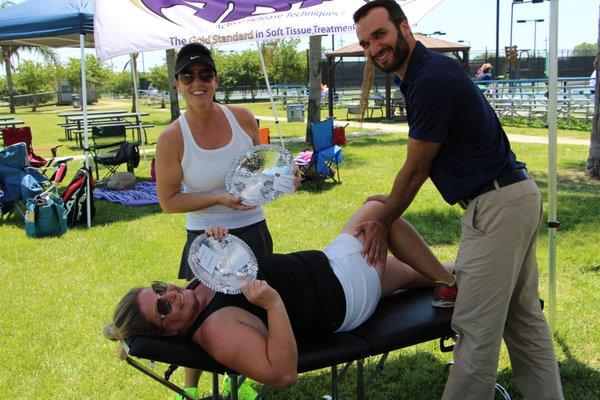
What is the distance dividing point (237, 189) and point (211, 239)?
0.94ft

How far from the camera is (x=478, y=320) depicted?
2.38 m

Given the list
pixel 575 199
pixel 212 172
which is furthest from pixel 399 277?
pixel 575 199

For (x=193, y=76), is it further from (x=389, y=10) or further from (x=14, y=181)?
(x=14, y=181)

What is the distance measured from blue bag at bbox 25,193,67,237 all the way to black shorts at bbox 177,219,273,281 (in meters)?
4.18

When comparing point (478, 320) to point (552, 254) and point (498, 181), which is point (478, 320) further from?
point (552, 254)

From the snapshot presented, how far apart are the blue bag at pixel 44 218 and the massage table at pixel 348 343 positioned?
14.5 feet

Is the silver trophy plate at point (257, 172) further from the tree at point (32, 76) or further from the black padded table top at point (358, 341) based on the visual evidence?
the tree at point (32, 76)

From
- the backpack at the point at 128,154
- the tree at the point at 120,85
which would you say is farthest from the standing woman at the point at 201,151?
the tree at the point at 120,85

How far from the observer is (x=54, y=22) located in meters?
6.57

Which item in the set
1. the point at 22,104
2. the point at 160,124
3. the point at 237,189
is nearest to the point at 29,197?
the point at 237,189

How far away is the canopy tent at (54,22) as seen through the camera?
6.45m

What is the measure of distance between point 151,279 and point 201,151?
2533 mm

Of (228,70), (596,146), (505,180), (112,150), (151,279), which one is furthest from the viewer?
(228,70)

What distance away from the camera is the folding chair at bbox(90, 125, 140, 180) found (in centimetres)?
927
